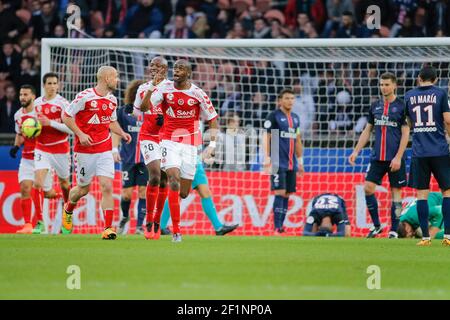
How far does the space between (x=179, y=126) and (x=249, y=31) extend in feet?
31.6

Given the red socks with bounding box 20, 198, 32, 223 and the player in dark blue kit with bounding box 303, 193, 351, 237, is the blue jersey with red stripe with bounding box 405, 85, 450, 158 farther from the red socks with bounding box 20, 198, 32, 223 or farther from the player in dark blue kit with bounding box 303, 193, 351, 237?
the red socks with bounding box 20, 198, 32, 223

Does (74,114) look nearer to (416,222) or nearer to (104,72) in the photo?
(104,72)

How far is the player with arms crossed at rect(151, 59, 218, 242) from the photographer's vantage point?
1255 centimetres

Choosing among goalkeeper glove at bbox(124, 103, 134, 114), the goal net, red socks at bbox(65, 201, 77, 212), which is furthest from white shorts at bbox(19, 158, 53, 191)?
goalkeeper glove at bbox(124, 103, 134, 114)

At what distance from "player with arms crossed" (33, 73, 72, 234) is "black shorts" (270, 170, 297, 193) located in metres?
3.34

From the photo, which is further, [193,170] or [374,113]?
[374,113]

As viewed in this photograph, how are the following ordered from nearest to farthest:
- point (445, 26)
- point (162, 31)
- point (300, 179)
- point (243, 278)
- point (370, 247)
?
point (243, 278) → point (370, 247) → point (300, 179) → point (445, 26) → point (162, 31)

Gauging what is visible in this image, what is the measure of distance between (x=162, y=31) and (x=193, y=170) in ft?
33.9

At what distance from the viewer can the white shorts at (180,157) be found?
12591mm

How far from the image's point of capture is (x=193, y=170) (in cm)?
1298

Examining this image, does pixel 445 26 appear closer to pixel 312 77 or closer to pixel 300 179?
pixel 312 77

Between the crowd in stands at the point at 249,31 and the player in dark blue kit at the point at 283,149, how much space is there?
4.86ft

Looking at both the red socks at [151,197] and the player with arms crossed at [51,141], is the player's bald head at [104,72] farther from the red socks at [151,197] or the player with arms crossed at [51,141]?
the player with arms crossed at [51,141]
